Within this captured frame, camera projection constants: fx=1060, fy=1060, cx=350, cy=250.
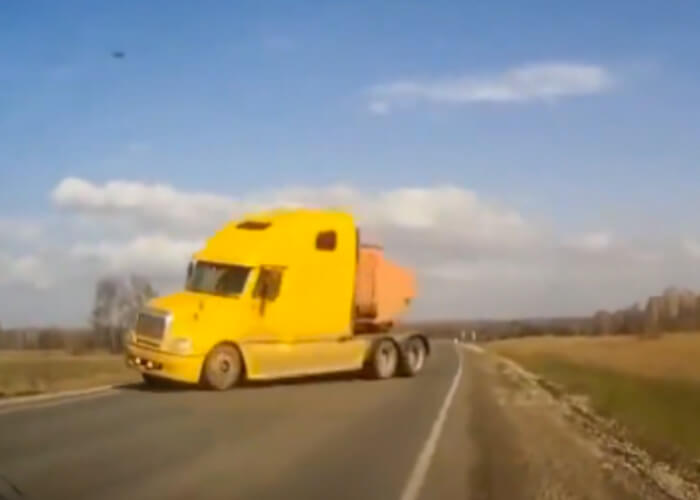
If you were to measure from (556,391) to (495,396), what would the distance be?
3.38 meters

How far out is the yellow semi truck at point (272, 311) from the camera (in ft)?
78.3

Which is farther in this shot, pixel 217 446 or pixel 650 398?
pixel 650 398

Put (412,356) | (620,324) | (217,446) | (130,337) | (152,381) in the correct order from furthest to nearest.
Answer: (620,324)
(412,356)
(152,381)
(130,337)
(217,446)

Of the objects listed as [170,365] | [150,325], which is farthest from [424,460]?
[150,325]

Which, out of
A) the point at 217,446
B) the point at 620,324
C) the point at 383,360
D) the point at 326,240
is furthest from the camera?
the point at 620,324

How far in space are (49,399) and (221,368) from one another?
440 cm

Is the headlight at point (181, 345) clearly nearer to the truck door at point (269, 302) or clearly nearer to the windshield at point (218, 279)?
the windshield at point (218, 279)

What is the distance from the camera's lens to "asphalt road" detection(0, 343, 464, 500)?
10.4m

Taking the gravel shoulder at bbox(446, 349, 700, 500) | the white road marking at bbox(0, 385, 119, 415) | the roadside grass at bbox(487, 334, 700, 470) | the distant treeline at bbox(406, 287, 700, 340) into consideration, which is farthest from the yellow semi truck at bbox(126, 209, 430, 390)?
the distant treeline at bbox(406, 287, 700, 340)

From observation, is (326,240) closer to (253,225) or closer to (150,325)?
(253,225)

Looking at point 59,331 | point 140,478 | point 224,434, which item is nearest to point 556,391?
point 224,434

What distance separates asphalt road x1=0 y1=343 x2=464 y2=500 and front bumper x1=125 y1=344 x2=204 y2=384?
2.48ft

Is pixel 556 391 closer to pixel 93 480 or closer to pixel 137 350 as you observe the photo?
pixel 137 350

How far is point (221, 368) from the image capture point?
24.2 m
